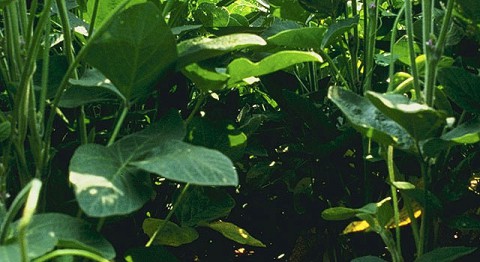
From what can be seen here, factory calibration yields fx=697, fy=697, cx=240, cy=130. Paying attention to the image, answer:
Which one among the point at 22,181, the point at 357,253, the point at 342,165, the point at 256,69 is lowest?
the point at 357,253

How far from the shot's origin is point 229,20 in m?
1.05

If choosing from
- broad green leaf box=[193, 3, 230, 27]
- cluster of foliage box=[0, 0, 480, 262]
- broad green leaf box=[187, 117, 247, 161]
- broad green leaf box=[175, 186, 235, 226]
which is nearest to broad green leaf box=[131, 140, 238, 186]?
cluster of foliage box=[0, 0, 480, 262]

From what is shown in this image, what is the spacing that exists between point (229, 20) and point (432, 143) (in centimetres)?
48

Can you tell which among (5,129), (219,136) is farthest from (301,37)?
(5,129)

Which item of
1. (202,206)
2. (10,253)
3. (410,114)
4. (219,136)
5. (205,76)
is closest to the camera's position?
(10,253)

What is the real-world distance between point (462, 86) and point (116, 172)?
36cm

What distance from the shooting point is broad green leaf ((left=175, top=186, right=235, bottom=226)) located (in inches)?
36.0

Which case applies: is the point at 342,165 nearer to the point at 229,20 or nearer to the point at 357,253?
the point at 357,253

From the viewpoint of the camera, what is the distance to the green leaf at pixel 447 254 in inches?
28.3

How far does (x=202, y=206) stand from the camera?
926mm

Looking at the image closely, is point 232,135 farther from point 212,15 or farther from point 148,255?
point 212,15

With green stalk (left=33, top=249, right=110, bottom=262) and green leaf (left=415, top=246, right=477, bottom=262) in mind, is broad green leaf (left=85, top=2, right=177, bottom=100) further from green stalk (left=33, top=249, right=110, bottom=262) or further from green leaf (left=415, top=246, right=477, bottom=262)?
green leaf (left=415, top=246, right=477, bottom=262)

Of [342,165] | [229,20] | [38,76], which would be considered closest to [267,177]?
[342,165]

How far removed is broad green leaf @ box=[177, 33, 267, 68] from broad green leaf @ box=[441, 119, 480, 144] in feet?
0.64
